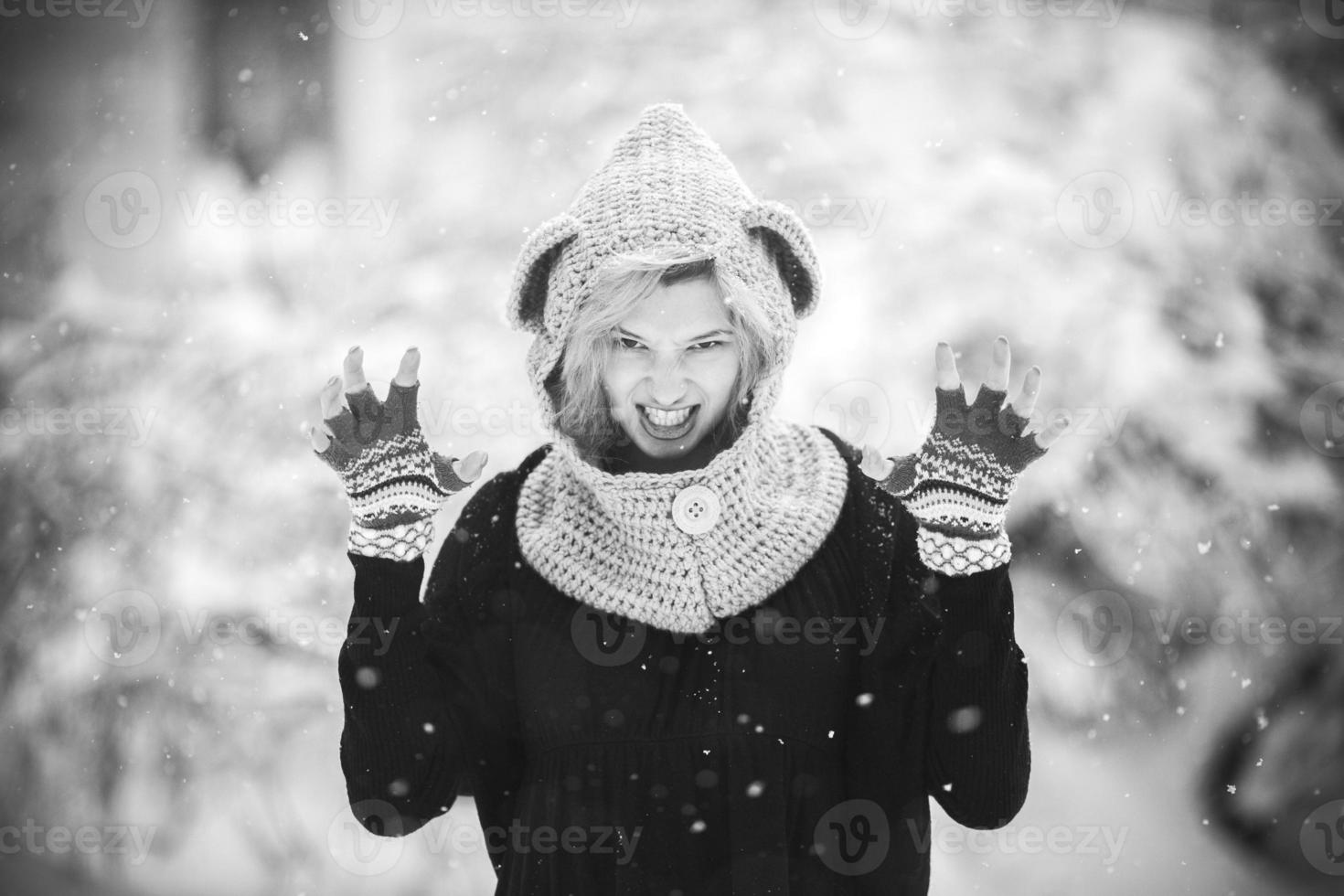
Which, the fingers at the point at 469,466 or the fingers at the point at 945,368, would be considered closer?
the fingers at the point at 945,368

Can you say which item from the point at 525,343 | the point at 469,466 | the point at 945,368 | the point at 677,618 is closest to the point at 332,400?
the point at 469,466

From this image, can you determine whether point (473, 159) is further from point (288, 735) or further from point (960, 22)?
point (288, 735)

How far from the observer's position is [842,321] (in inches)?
110

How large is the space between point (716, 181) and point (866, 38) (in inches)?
60.9

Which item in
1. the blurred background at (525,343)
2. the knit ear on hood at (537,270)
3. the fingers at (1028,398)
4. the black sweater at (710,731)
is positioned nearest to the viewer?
the fingers at (1028,398)

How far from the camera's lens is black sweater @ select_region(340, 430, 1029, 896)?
1.35 meters

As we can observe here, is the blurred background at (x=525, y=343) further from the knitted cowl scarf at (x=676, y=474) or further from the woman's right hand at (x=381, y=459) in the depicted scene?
the woman's right hand at (x=381, y=459)

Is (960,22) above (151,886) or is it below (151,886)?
above

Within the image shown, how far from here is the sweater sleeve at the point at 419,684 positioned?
135cm

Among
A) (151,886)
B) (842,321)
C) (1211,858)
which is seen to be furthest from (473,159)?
(1211,858)

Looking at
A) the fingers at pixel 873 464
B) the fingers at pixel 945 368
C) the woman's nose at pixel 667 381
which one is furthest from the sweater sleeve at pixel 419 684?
the fingers at pixel 945 368

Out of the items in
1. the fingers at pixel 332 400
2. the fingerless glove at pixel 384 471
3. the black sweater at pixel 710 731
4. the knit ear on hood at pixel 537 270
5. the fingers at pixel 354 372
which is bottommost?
the black sweater at pixel 710 731

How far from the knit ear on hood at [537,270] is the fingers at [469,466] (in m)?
0.22

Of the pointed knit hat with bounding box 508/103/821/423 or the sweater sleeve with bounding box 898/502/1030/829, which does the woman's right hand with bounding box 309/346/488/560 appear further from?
the sweater sleeve with bounding box 898/502/1030/829
